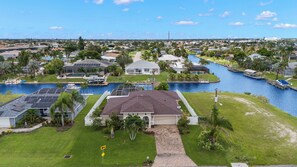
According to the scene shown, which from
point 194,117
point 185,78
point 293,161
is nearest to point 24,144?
point 194,117

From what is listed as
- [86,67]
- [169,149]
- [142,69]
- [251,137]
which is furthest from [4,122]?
[142,69]

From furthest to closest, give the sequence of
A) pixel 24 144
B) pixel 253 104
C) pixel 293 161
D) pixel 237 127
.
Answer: pixel 253 104 < pixel 237 127 < pixel 24 144 < pixel 293 161

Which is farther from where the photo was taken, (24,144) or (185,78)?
(185,78)

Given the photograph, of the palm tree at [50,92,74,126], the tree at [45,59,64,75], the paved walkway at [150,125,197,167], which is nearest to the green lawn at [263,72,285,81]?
the paved walkway at [150,125,197,167]

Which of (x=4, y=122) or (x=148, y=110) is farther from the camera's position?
(x=4, y=122)

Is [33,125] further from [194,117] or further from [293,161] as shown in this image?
[293,161]

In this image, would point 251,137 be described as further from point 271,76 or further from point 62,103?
point 271,76

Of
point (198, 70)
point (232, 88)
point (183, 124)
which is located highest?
point (198, 70)
